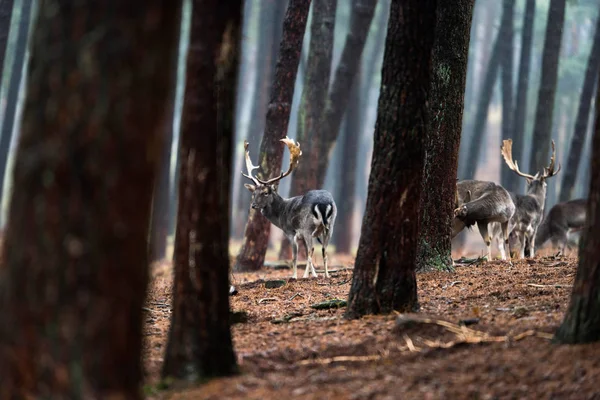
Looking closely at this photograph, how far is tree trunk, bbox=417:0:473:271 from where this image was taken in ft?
38.7

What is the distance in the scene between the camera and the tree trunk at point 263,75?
3127 centimetres

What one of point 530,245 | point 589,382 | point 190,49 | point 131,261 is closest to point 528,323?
point 589,382

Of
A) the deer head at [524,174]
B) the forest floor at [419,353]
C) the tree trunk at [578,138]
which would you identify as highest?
the tree trunk at [578,138]

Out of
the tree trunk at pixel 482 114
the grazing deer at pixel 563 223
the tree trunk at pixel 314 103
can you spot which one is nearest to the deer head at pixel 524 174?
the grazing deer at pixel 563 223

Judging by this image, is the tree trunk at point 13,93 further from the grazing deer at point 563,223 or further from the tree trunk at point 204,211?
the tree trunk at point 204,211

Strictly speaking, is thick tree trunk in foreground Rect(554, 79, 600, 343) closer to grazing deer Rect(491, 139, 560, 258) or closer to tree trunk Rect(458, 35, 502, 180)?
grazing deer Rect(491, 139, 560, 258)

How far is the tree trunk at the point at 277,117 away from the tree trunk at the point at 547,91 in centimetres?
968

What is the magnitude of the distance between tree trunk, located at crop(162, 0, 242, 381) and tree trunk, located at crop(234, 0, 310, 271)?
33.9 feet

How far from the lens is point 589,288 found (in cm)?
626

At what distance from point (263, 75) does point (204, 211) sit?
1195 inches

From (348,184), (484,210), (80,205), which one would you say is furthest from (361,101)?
(80,205)

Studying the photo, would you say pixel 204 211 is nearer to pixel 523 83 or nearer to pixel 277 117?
pixel 277 117

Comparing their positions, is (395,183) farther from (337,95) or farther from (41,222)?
(337,95)

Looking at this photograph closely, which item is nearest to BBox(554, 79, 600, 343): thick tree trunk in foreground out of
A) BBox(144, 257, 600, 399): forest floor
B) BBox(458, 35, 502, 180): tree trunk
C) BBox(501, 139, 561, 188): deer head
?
BBox(144, 257, 600, 399): forest floor
